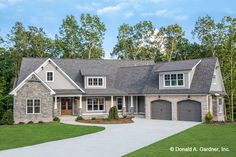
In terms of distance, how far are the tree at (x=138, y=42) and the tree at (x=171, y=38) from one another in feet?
6.13

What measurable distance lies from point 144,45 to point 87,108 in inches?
1200

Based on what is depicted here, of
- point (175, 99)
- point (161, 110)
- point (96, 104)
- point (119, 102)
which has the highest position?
point (175, 99)

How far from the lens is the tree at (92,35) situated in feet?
198

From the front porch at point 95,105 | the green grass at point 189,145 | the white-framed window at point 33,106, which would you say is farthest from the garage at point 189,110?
the white-framed window at point 33,106

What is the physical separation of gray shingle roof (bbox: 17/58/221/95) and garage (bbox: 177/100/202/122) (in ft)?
3.94

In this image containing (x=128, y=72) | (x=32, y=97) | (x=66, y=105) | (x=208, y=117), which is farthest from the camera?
(x=128, y=72)

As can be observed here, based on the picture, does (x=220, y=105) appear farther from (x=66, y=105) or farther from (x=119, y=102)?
(x=66, y=105)

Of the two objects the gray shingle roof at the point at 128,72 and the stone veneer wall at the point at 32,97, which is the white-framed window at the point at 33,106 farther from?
the gray shingle roof at the point at 128,72

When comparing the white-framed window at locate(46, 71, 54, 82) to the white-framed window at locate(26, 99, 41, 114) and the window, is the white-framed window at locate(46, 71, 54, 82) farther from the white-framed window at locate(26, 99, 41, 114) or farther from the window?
the white-framed window at locate(26, 99, 41, 114)

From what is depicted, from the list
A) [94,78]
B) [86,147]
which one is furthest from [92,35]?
[86,147]

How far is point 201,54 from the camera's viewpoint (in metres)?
53.5

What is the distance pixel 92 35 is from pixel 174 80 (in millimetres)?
30343

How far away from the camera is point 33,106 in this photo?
31438 millimetres

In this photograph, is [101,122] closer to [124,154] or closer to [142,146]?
[142,146]
